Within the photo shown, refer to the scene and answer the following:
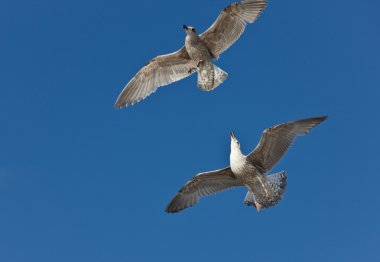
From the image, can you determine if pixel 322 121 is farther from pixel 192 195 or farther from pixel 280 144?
pixel 192 195

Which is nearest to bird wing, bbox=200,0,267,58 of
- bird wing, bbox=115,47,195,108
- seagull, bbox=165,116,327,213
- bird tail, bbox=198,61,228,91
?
bird tail, bbox=198,61,228,91

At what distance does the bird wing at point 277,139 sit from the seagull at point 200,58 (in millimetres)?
2495

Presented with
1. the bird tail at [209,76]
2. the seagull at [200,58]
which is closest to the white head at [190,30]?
the seagull at [200,58]

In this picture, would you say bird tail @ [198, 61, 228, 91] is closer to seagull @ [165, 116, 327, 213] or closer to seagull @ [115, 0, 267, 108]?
seagull @ [115, 0, 267, 108]

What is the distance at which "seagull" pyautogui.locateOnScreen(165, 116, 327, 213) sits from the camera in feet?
44.1

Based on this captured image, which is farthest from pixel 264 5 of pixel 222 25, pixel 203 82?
pixel 203 82

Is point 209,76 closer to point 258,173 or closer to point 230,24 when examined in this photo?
point 230,24

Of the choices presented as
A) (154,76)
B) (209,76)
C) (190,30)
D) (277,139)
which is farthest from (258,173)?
(154,76)

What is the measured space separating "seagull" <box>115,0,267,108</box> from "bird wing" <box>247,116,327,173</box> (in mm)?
2495

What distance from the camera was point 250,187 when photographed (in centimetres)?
1416

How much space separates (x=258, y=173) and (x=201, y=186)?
1.44 metres

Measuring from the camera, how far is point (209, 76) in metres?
15.6

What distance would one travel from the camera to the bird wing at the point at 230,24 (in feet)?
49.4

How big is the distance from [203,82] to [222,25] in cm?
136
